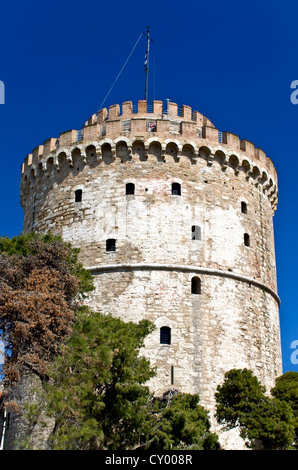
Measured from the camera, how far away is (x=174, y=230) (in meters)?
19.5

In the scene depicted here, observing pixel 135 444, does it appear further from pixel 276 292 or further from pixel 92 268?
pixel 276 292

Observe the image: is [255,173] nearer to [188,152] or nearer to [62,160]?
[188,152]

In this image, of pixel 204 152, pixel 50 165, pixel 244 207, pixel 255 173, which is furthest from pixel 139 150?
pixel 255 173

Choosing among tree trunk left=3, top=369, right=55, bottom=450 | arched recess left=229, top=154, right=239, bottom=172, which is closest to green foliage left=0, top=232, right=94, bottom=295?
Answer: tree trunk left=3, top=369, right=55, bottom=450

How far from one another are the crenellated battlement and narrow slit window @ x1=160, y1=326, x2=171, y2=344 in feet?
16.2

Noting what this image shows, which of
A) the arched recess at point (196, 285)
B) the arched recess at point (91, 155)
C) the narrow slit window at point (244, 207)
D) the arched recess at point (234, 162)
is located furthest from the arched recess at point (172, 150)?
the arched recess at point (196, 285)

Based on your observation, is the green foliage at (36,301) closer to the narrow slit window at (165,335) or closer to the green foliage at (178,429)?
the green foliage at (178,429)

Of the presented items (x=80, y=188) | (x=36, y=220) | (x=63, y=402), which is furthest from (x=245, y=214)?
(x=63, y=402)

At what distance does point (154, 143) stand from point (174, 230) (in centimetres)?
267

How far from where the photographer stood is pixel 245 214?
68.8 ft

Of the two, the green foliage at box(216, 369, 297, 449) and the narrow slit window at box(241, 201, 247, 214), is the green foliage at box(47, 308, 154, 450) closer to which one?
the green foliage at box(216, 369, 297, 449)

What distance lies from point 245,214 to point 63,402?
32.0ft

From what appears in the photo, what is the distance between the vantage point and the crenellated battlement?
2031cm

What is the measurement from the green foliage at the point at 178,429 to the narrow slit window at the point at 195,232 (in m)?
5.57
